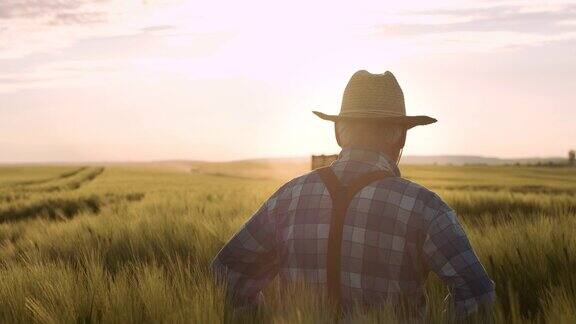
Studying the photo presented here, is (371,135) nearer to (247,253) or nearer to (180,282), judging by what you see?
(247,253)

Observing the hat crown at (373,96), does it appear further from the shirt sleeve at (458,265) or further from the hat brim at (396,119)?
the shirt sleeve at (458,265)

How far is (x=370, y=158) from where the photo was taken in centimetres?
308

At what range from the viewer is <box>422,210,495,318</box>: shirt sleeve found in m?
2.75

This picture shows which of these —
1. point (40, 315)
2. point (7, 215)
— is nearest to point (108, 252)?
point (40, 315)

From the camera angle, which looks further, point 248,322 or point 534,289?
point 534,289

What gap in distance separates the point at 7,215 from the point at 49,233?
888cm

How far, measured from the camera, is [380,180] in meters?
3.00

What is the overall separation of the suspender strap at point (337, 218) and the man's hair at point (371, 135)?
181mm

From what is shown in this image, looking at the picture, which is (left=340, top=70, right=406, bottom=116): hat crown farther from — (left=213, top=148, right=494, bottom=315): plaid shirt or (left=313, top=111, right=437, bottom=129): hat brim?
(left=213, top=148, right=494, bottom=315): plaid shirt

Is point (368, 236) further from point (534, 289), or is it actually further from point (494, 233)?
point (494, 233)

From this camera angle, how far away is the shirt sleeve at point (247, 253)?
3254 mm

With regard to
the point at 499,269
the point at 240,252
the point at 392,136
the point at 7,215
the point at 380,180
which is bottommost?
the point at 7,215

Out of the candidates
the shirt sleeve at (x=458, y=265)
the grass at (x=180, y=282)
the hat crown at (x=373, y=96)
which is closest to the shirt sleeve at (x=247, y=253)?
the grass at (x=180, y=282)

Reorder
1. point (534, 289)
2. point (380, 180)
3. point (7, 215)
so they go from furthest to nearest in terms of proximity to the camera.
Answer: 1. point (7, 215)
2. point (534, 289)
3. point (380, 180)
